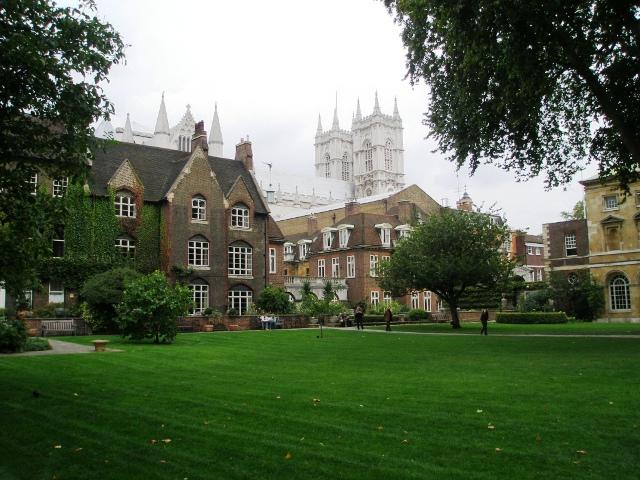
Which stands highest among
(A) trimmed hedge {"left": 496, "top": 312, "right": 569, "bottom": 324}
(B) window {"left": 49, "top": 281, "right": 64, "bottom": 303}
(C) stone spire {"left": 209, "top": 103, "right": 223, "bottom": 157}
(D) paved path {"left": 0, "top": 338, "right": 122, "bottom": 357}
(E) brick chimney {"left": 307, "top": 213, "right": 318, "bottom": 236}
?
(C) stone spire {"left": 209, "top": 103, "right": 223, "bottom": 157}

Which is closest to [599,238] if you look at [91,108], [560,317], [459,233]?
[560,317]

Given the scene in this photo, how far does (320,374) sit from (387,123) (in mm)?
160712

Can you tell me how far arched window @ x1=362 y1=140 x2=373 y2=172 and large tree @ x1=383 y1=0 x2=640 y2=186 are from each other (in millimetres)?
145101

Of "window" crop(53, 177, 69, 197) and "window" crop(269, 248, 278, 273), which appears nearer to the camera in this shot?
"window" crop(53, 177, 69, 197)

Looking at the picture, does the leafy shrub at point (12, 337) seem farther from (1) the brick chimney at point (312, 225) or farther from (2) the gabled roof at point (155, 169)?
(1) the brick chimney at point (312, 225)

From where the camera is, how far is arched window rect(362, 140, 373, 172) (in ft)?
554

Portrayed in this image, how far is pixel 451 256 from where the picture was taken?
123ft

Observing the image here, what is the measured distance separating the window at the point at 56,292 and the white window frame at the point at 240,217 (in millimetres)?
13820

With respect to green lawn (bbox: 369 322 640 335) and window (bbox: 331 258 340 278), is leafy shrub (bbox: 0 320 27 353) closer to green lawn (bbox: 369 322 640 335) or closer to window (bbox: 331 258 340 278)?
green lawn (bbox: 369 322 640 335)

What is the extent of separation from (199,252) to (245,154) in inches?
470

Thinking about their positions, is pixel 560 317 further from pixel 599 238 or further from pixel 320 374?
pixel 320 374

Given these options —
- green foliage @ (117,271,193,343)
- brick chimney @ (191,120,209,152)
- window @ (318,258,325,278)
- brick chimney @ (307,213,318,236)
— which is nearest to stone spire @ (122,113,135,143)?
brick chimney @ (307,213,318,236)

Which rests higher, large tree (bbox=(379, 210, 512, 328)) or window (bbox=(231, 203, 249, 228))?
window (bbox=(231, 203, 249, 228))

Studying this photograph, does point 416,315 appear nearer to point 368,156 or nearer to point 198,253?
point 198,253
